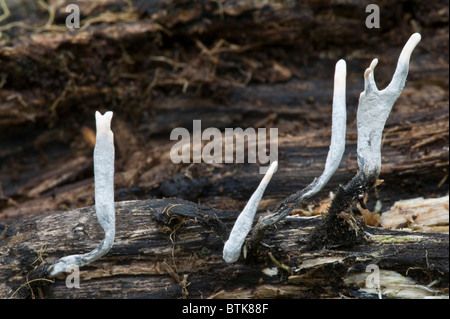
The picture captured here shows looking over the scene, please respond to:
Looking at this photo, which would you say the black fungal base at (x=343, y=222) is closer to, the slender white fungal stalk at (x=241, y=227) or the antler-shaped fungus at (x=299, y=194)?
the antler-shaped fungus at (x=299, y=194)

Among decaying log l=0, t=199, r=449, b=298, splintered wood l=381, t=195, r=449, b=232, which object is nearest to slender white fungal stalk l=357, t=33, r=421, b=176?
decaying log l=0, t=199, r=449, b=298

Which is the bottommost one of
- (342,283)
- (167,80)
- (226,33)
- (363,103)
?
(342,283)

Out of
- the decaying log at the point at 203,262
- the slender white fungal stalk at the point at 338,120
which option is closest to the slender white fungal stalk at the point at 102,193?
the decaying log at the point at 203,262

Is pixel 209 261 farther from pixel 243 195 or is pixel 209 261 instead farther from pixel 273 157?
pixel 273 157

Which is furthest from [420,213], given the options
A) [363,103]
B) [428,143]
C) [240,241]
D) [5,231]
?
[5,231]

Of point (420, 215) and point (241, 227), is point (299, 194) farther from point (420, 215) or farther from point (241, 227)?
point (420, 215)

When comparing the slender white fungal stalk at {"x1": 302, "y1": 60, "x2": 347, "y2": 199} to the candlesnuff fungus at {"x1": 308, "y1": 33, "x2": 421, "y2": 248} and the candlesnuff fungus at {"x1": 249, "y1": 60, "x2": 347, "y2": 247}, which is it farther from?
the candlesnuff fungus at {"x1": 308, "y1": 33, "x2": 421, "y2": 248}
